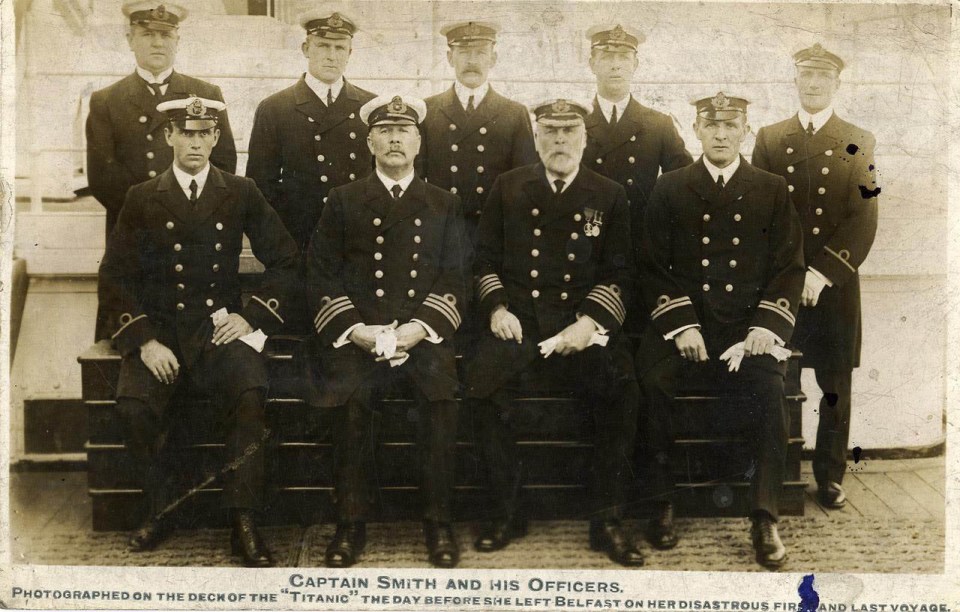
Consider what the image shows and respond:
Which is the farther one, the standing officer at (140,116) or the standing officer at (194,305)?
the standing officer at (140,116)

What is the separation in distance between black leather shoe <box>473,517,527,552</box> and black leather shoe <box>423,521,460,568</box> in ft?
0.27

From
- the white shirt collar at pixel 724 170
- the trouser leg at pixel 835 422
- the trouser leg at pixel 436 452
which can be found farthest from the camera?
the trouser leg at pixel 835 422

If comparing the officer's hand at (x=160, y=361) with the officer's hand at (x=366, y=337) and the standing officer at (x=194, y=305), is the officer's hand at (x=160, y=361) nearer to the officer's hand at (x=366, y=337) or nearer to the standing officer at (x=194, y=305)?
the standing officer at (x=194, y=305)

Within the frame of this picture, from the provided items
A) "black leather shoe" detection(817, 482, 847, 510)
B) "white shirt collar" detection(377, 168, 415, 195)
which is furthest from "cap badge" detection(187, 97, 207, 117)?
"black leather shoe" detection(817, 482, 847, 510)

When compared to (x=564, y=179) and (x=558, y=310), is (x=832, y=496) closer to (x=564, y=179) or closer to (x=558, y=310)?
(x=558, y=310)

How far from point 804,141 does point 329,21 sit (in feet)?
4.98

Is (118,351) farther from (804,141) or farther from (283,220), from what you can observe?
(804,141)

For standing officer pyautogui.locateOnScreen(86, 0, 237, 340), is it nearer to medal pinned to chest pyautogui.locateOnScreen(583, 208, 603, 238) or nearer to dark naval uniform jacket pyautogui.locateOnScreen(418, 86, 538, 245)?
dark naval uniform jacket pyautogui.locateOnScreen(418, 86, 538, 245)

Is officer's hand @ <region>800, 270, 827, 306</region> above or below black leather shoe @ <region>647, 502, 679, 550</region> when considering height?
above

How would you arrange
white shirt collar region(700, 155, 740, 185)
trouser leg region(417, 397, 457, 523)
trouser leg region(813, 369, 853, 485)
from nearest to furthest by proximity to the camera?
trouser leg region(417, 397, 457, 523) < white shirt collar region(700, 155, 740, 185) < trouser leg region(813, 369, 853, 485)

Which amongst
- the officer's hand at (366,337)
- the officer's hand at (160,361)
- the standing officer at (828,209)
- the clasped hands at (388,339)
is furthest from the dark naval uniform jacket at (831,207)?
the officer's hand at (160,361)

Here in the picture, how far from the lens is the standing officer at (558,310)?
2.23 metres

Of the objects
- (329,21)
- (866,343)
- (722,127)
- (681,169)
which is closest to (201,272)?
(329,21)

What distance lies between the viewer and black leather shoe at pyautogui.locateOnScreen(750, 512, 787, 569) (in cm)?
225
